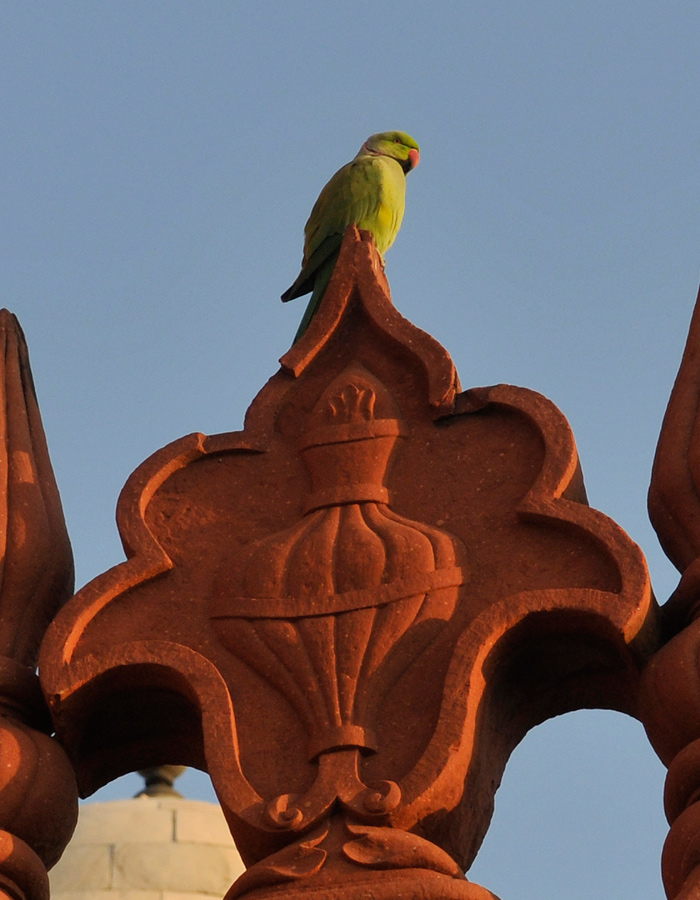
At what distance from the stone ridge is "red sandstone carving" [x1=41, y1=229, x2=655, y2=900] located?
3835 mm

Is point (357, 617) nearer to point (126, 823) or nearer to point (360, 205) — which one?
point (360, 205)

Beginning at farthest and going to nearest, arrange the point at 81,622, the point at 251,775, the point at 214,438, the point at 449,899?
the point at 214,438
the point at 81,622
the point at 251,775
the point at 449,899

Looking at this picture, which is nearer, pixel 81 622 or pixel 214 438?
pixel 81 622

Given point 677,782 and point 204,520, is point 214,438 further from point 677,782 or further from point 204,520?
point 677,782

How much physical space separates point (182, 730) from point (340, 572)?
2.20ft

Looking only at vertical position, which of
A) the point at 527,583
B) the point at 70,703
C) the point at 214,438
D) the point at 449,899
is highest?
the point at 214,438

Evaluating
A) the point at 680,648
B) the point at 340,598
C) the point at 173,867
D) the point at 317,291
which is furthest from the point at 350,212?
the point at 680,648

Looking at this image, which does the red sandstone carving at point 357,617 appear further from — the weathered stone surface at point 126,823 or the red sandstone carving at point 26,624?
the weathered stone surface at point 126,823

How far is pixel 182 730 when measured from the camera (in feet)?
19.1

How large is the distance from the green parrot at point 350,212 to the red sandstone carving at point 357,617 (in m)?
1.68

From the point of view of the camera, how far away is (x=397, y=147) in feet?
39.5

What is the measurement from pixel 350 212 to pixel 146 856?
125 inches

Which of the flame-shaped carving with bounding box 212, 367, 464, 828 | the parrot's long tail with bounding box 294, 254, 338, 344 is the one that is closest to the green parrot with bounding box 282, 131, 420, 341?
the parrot's long tail with bounding box 294, 254, 338, 344

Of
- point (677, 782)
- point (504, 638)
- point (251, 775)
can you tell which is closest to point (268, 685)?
point (251, 775)
